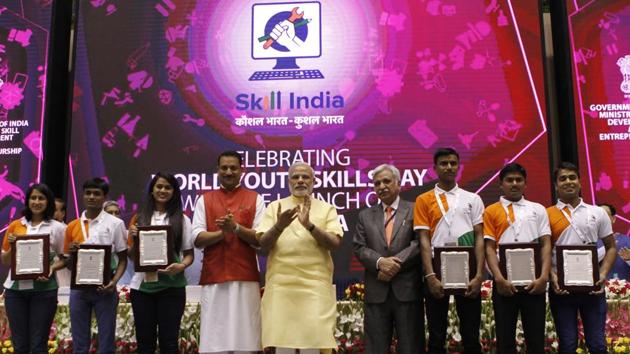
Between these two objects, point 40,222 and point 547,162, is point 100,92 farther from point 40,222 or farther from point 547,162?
point 547,162

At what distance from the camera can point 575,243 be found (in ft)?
13.0

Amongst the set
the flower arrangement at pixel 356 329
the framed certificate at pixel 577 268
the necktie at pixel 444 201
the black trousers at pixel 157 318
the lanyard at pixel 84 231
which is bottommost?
the flower arrangement at pixel 356 329

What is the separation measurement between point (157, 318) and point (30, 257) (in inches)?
37.2

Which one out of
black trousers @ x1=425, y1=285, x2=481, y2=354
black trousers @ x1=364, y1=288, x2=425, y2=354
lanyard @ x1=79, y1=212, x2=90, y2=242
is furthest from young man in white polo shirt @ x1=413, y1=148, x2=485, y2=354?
lanyard @ x1=79, y1=212, x2=90, y2=242

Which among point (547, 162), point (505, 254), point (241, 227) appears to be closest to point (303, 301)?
point (241, 227)

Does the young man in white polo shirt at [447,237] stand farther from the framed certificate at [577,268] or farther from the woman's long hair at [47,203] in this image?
the woman's long hair at [47,203]

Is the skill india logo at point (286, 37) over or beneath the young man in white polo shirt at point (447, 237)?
over

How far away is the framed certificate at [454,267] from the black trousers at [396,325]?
21cm

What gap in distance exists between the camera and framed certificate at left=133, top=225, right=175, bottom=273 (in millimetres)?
3869

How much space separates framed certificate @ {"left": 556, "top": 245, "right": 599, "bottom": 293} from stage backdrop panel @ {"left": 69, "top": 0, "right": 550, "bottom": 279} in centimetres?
263

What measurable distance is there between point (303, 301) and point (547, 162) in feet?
12.3

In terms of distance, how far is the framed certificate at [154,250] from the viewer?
3869 mm

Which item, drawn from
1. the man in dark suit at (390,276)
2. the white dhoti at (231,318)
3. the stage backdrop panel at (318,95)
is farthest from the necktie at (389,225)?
the stage backdrop panel at (318,95)

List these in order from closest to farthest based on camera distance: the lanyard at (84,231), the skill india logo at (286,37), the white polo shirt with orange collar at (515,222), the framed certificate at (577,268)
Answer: the framed certificate at (577,268) < the white polo shirt with orange collar at (515,222) < the lanyard at (84,231) < the skill india logo at (286,37)
